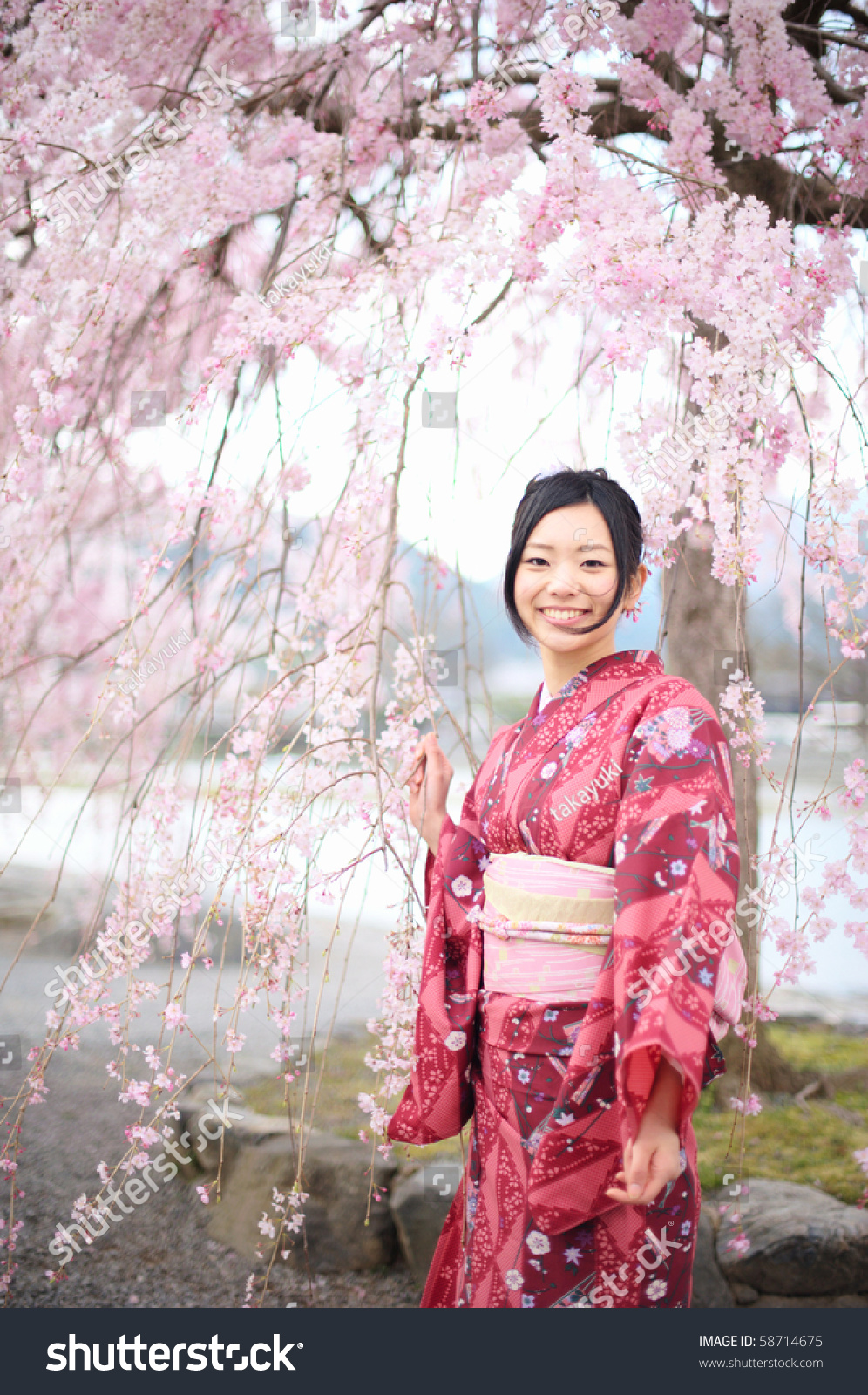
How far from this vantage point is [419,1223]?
1.97 metres

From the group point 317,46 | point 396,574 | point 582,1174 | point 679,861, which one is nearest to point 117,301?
point 317,46

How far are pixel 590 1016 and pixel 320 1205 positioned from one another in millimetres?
1164

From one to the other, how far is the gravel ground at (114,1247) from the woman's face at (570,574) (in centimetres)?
151

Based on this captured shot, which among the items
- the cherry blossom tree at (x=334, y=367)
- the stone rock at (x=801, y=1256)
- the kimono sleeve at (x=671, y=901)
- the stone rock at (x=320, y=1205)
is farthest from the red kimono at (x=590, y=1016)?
the stone rock at (x=801, y=1256)

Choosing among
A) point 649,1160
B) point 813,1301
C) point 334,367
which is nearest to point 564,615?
point 649,1160

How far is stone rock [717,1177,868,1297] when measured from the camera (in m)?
1.88

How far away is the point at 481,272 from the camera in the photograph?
6.56 feet

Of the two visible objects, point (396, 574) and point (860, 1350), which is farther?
point (396, 574)

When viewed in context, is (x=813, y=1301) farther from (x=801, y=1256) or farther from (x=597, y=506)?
(x=597, y=506)

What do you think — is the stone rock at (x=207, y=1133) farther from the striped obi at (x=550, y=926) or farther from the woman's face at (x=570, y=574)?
the woman's face at (x=570, y=574)

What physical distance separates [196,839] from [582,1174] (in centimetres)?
115

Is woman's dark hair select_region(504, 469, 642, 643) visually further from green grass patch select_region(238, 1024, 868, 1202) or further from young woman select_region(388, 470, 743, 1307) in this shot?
green grass patch select_region(238, 1024, 868, 1202)

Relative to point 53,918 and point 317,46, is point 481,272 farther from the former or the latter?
point 53,918

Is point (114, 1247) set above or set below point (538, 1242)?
below
